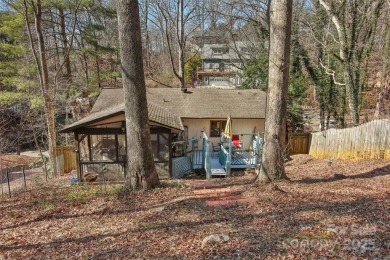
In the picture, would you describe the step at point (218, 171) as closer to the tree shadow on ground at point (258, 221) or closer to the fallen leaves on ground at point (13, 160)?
the tree shadow on ground at point (258, 221)

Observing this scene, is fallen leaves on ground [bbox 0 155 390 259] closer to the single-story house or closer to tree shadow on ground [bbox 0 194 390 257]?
tree shadow on ground [bbox 0 194 390 257]

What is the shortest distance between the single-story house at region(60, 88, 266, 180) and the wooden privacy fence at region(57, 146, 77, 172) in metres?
2.68

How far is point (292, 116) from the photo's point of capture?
17.2 m

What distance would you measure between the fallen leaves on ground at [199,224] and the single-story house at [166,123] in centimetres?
449

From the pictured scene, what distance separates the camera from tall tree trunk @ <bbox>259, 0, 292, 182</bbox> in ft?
20.9

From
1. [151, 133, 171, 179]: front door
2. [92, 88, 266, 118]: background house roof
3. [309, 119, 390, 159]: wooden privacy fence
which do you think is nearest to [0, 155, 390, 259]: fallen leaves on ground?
[309, 119, 390, 159]: wooden privacy fence

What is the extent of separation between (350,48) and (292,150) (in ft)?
21.9

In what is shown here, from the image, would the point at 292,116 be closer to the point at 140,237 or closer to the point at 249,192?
the point at 249,192

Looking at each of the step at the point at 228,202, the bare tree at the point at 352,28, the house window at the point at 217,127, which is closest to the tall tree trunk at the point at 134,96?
the step at the point at 228,202

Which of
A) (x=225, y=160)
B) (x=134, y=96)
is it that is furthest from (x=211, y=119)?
(x=134, y=96)

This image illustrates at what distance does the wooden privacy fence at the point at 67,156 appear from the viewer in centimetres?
1459

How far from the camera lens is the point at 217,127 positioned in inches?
654

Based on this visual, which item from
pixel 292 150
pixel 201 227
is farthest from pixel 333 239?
pixel 292 150

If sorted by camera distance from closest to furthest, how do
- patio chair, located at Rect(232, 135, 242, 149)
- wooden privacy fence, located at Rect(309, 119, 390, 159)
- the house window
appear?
1. wooden privacy fence, located at Rect(309, 119, 390, 159)
2. patio chair, located at Rect(232, 135, 242, 149)
3. the house window
